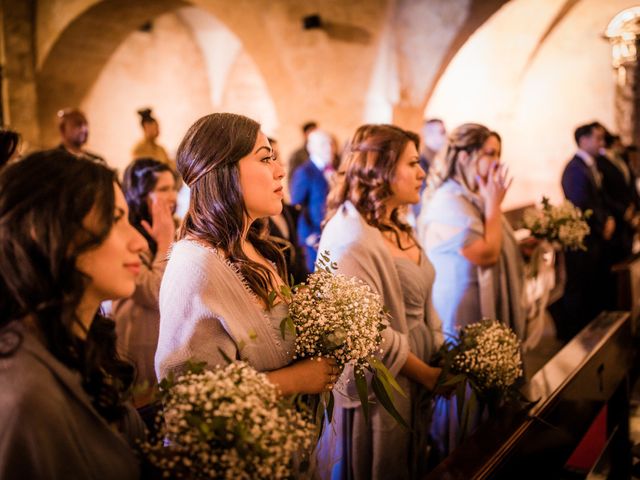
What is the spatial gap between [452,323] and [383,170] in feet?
4.01

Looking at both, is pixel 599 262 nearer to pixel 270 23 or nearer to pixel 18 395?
pixel 270 23

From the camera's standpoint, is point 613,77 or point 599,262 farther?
point 613,77

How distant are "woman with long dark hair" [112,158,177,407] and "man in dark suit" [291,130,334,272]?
2.56 m

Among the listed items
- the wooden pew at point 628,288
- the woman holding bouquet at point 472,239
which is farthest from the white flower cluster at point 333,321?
the wooden pew at point 628,288

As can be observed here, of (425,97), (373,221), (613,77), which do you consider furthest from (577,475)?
(613,77)

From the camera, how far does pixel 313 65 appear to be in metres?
8.12

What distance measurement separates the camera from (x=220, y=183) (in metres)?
1.97

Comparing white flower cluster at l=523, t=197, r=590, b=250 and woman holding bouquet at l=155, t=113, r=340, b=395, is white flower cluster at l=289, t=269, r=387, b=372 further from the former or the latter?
white flower cluster at l=523, t=197, r=590, b=250

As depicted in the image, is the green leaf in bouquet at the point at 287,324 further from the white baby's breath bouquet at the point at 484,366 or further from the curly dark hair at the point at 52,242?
the white baby's breath bouquet at the point at 484,366

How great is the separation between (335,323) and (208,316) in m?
0.38

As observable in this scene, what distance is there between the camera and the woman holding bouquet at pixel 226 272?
5.99 feet

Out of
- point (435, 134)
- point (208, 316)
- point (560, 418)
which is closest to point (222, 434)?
point (208, 316)

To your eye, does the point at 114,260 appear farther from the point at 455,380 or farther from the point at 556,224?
the point at 556,224

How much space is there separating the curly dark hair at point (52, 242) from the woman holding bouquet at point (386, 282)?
4.51ft
